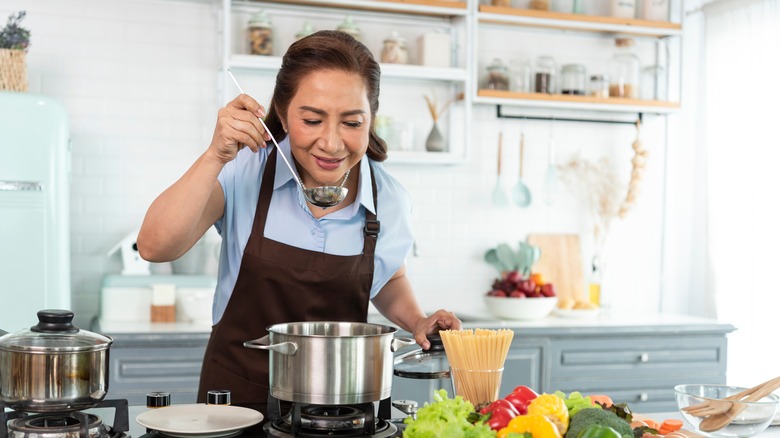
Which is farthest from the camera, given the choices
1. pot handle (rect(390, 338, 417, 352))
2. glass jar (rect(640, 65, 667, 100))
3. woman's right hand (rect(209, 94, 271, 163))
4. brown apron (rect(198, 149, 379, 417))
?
glass jar (rect(640, 65, 667, 100))

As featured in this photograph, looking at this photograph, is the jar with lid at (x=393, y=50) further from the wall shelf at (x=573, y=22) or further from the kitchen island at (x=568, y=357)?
the kitchen island at (x=568, y=357)

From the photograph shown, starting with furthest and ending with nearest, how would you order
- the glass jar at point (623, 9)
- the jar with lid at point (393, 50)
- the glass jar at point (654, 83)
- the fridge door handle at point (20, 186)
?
1. the glass jar at point (654, 83)
2. the glass jar at point (623, 9)
3. the jar with lid at point (393, 50)
4. the fridge door handle at point (20, 186)

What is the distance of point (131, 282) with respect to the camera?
167 inches

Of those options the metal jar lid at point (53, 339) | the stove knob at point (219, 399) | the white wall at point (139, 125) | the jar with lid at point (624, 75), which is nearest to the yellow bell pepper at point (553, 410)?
the stove knob at point (219, 399)

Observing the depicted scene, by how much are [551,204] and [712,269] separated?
3.31 ft

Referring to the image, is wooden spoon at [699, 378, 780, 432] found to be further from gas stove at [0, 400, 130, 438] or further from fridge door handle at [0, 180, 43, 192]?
fridge door handle at [0, 180, 43, 192]

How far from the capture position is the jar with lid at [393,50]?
4.71 metres

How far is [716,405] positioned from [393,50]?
10.5ft

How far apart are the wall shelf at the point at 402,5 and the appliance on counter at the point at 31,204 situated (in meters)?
1.43

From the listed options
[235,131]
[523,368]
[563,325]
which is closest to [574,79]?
[563,325]

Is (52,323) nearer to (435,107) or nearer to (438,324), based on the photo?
(438,324)

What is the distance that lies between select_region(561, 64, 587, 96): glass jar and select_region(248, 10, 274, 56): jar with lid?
1714 millimetres

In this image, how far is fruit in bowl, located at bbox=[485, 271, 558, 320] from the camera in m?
4.60

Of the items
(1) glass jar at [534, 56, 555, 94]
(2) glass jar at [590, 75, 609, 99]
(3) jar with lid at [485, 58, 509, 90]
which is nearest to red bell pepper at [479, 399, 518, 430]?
(3) jar with lid at [485, 58, 509, 90]
